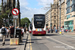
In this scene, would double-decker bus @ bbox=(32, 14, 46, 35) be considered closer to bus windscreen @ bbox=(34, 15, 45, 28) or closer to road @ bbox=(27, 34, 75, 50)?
bus windscreen @ bbox=(34, 15, 45, 28)

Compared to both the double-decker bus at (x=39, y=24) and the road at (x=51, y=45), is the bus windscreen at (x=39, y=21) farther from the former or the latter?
the road at (x=51, y=45)

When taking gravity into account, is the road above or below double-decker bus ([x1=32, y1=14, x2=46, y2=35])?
below

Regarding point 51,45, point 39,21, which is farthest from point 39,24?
point 51,45

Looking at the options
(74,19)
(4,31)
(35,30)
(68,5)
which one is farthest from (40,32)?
(68,5)

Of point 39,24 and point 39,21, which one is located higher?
point 39,21

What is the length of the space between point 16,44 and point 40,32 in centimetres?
1497

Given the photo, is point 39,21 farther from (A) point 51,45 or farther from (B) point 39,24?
(A) point 51,45

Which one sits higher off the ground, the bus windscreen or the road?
the bus windscreen

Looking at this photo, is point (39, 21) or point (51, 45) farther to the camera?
point (39, 21)

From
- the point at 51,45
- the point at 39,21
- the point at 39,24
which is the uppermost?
the point at 39,21

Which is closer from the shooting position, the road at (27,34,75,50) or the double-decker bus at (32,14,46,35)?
the road at (27,34,75,50)

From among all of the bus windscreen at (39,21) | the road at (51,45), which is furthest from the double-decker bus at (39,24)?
the road at (51,45)

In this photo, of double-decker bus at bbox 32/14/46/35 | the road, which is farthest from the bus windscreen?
the road

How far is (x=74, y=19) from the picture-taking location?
5219cm
